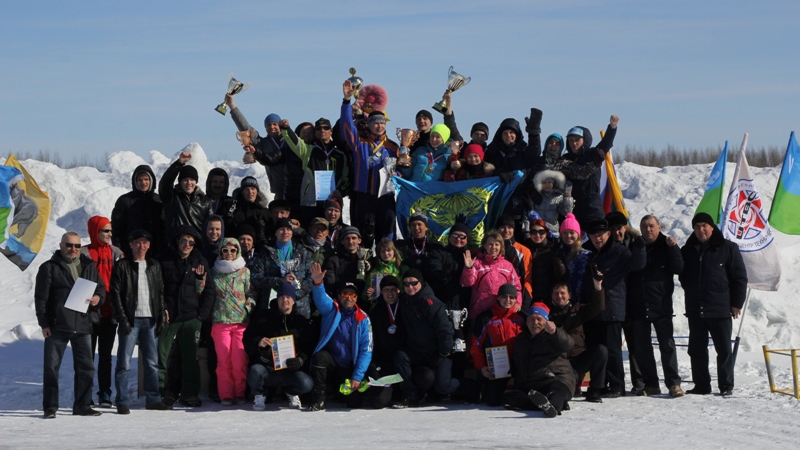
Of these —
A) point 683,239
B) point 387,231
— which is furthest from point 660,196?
point 387,231

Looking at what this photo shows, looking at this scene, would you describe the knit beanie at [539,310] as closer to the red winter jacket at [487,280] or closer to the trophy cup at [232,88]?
the red winter jacket at [487,280]

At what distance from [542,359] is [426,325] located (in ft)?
3.98

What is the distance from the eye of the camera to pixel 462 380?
10531 millimetres

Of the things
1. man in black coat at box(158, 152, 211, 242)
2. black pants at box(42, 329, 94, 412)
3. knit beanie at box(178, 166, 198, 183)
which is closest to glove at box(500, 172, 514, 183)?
man in black coat at box(158, 152, 211, 242)

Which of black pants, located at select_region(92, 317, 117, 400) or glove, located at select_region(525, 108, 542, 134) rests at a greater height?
glove, located at select_region(525, 108, 542, 134)

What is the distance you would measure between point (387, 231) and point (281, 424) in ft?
10.7

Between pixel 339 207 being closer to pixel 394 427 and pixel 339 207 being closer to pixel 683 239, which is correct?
pixel 394 427

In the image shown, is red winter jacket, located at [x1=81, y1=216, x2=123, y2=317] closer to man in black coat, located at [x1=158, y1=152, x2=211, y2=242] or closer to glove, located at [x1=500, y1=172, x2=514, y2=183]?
man in black coat, located at [x1=158, y1=152, x2=211, y2=242]

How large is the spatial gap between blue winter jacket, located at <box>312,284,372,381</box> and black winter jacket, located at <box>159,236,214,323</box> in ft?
3.66

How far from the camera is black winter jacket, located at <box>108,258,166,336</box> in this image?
10.2 m

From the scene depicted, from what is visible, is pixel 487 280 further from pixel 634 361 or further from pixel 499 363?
pixel 634 361

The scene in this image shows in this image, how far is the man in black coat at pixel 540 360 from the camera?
32.4 ft

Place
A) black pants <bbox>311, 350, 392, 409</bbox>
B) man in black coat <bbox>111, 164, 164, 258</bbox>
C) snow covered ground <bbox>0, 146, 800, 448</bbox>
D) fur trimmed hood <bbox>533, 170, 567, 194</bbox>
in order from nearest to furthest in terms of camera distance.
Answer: snow covered ground <bbox>0, 146, 800, 448</bbox> → black pants <bbox>311, 350, 392, 409</bbox> → man in black coat <bbox>111, 164, 164, 258</bbox> → fur trimmed hood <bbox>533, 170, 567, 194</bbox>

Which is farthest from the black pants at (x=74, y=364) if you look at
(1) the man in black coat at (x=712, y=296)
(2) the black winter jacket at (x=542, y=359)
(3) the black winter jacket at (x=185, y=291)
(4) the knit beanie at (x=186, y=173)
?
(1) the man in black coat at (x=712, y=296)
